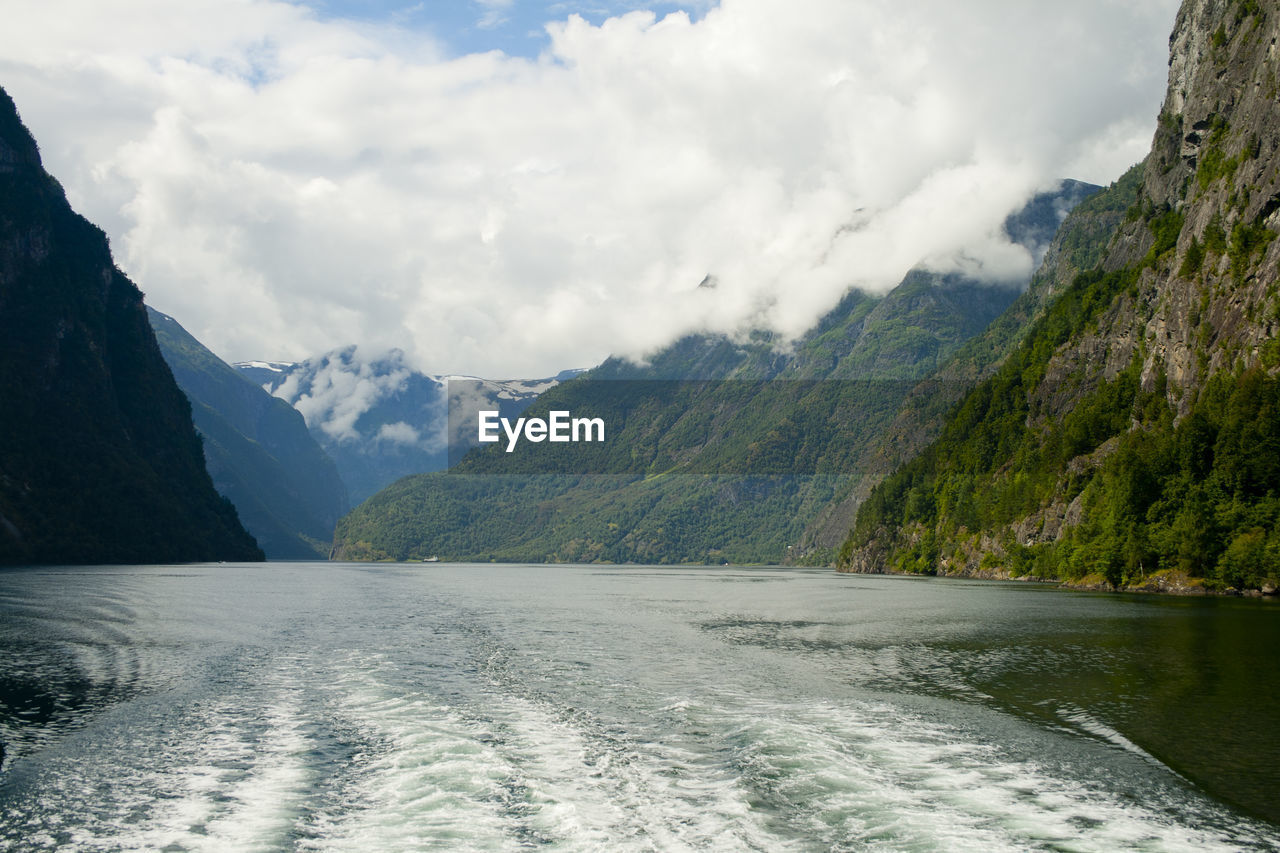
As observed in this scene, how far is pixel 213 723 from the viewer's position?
2673 cm

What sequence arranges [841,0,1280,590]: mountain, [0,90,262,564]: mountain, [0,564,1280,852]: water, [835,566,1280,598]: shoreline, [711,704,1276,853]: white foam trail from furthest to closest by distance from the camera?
[0,90,262,564]: mountain, [841,0,1280,590]: mountain, [835,566,1280,598]: shoreline, [0,564,1280,852]: water, [711,704,1276,853]: white foam trail

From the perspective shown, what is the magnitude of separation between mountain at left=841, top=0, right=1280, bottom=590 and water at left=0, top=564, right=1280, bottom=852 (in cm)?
3553

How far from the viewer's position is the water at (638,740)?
1750 cm

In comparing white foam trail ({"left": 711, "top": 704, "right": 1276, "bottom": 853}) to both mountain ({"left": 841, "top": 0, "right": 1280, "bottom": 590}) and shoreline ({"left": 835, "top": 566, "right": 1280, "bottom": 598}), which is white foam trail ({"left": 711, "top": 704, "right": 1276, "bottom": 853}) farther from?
shoreline ({"left": 835, "top": 566, "right": 1280, "bottom": 598})

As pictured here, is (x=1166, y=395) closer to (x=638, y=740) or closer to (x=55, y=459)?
(x=638, y=740)

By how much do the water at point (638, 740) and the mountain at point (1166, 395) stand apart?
3553 cm

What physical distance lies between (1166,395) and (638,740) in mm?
102112

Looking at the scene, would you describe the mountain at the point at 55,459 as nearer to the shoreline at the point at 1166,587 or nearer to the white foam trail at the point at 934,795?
the shoreline at the point at 1166,587

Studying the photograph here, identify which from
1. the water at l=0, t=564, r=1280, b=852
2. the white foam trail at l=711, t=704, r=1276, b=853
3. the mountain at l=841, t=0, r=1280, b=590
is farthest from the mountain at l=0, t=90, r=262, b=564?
the white foam trail at l=711, t=704, r=1276, b=853

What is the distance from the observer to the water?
1750 cm

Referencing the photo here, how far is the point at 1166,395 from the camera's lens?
106 metres

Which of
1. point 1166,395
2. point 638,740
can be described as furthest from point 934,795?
point 1166,395

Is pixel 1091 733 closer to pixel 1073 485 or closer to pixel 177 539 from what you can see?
pixel 1073 485

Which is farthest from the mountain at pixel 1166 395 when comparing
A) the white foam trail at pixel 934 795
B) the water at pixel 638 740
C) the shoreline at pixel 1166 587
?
the white foam trail at pixel 934 795
